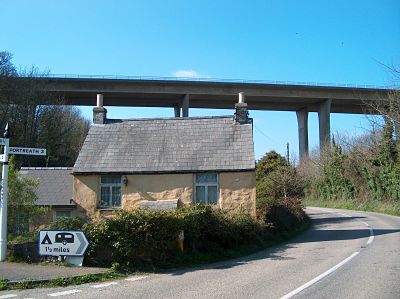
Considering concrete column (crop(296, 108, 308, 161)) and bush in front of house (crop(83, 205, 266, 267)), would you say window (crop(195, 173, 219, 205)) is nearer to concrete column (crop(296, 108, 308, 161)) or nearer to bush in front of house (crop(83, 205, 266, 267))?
bush in front of house (crop(83, 205, 266, 267))

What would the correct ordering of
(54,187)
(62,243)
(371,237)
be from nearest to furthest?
(62,243) → (371,237) → (54,187)

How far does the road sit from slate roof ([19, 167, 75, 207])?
35.4 feet

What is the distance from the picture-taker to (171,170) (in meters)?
21.4

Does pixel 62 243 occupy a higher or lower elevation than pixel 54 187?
lower

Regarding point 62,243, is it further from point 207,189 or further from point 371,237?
point 371,237

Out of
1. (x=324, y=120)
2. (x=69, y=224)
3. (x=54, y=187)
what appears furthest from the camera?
(x=324, y=120)

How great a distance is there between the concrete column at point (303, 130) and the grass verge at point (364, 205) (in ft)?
60.4

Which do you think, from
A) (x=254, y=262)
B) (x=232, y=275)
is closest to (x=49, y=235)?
(x=232, y=275)

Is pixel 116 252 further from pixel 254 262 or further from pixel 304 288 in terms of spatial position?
pixel 304 288

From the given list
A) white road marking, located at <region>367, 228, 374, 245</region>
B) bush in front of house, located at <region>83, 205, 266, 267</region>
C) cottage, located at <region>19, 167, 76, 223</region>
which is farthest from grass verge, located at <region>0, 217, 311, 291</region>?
cottage, located at <region>19, 167, 76, 223</region>

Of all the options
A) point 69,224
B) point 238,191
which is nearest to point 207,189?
point 238,191

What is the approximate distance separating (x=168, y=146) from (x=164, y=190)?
2597 mm

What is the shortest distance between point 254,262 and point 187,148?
8986mm

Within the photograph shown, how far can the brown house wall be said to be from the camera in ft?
68.0
